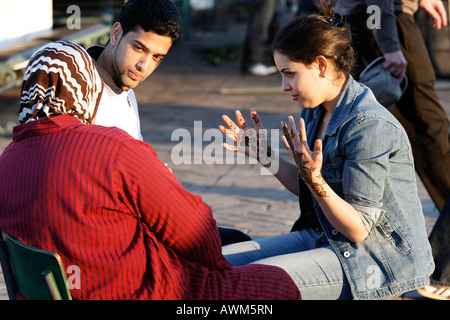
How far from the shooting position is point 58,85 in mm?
2016

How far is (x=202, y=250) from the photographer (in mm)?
2074

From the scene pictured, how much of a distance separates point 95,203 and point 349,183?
3.17ft

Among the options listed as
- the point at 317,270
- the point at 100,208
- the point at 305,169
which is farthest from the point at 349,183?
the point at 100,208

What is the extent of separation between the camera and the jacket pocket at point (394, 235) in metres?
2.44

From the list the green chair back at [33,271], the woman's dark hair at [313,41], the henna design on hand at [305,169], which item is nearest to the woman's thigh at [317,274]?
the henna design on hand at [305,169]

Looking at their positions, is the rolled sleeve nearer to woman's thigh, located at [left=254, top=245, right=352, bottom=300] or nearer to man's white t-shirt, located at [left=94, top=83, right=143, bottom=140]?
woman's thigh, located at [left=254, top=245, right=352, bottom=300]

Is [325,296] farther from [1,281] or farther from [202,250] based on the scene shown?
[1,281]

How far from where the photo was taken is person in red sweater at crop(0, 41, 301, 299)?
184 cm

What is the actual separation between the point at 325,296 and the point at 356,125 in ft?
2.05

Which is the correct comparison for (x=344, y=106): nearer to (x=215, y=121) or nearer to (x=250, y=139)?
(x=250, y=139)

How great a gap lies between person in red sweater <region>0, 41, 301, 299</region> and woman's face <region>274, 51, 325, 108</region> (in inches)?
28.3

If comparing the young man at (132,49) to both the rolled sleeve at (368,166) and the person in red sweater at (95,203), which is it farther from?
the rolled sleeve at (368,166)

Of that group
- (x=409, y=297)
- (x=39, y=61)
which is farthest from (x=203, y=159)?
(x=39, y=61)

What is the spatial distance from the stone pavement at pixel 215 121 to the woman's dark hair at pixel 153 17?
1494mm
